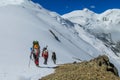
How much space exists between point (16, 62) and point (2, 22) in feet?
160

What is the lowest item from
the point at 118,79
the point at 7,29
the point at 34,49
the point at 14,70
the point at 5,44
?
the point at 118,79

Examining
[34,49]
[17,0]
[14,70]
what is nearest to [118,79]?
[14,70]

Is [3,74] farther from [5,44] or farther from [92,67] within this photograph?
[5,44]

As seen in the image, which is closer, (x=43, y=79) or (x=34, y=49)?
(x=43, y=79)

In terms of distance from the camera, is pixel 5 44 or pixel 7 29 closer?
pixel 5 44

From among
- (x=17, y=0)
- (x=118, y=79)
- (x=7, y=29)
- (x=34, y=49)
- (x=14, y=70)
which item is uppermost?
(x=17, y=0)

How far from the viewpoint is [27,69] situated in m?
29.6

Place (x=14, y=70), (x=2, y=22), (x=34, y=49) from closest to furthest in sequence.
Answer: (x=14, y=70) < (x=34, y=49) < (x=2, y=22)

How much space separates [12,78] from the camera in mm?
25312

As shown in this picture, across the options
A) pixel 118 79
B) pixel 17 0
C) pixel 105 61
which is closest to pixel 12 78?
pixel 118 79

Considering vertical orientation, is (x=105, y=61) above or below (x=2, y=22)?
below

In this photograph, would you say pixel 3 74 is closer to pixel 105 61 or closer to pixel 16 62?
pixel 16 62

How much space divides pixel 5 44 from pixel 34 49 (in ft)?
58.9

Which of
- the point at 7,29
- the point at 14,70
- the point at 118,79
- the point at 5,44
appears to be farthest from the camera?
the point at 7,29
